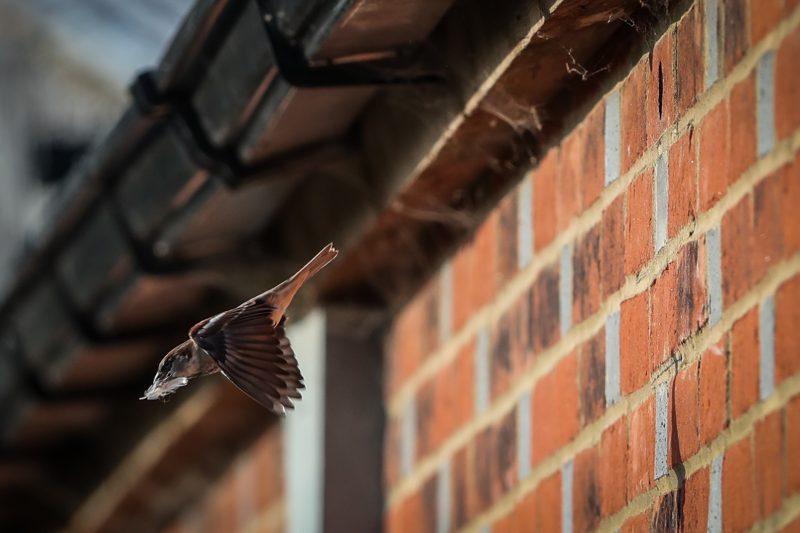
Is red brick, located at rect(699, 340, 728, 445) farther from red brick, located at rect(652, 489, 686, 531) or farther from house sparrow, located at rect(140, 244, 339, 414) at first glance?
house sparrow, located at rect(140, 244, 339, 414)

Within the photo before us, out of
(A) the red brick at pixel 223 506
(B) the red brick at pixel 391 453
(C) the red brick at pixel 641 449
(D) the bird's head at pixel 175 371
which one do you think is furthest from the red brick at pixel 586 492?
(A) the red brick at pixel 223 506

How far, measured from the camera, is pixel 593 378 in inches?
91.7

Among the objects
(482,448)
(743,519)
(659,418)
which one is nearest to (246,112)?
(482,448)

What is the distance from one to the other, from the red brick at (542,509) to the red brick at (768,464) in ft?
2.37

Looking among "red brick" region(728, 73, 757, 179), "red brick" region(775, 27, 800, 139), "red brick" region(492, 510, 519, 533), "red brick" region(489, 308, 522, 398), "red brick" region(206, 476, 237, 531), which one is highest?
"red brick" region(775, 27, 800, 139)

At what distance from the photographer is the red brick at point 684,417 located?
6.37 feet

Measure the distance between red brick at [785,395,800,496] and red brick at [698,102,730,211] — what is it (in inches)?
12.1

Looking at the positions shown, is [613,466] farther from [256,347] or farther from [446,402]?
[446,402]

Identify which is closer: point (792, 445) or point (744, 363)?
point (792, 445)

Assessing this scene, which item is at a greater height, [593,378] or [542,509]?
[593,378]

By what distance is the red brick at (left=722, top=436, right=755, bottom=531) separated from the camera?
1771mm

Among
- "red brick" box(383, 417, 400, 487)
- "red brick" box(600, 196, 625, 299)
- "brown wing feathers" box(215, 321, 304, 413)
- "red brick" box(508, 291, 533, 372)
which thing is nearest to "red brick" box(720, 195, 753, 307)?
"red brick" box(600, 196, 625, 299)

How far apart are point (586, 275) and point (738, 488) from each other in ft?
2.02

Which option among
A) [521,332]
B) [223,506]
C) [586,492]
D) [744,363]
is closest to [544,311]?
[521,332]
